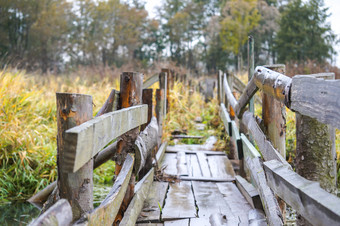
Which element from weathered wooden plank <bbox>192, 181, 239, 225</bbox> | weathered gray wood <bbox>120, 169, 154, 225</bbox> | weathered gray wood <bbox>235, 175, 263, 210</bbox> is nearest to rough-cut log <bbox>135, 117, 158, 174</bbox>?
weathered gray wood <bbox>120, 169, 154, 225</bbox>

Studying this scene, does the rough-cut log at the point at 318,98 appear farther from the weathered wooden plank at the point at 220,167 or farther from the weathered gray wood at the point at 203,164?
the weathered gray wood at the point at 203,164

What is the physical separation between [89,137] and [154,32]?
114 feet

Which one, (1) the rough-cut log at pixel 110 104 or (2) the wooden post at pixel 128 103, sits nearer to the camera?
(1) the rough-cut log at pixel 110 104

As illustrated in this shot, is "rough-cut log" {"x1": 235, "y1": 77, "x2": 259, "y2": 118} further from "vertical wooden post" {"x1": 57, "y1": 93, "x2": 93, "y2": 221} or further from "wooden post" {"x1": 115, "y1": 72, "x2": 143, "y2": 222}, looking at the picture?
"vertical wooden post" {"x1": 57, "y1": 93, "x2": 93, "y2": 221}

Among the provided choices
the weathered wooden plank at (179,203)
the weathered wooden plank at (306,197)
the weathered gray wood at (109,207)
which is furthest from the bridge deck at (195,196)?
the weathered wooden plank at (306,197)

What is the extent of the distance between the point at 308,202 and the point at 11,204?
12.8 feet

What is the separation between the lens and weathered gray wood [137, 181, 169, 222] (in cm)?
240

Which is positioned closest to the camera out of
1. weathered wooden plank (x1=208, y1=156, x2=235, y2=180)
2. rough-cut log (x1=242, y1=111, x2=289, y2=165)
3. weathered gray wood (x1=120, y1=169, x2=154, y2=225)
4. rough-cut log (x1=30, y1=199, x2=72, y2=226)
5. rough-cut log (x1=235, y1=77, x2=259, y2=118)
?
rough-cut log (x1=30, y1=199, x2=72, y2=226)

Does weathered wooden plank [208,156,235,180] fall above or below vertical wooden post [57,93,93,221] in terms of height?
below

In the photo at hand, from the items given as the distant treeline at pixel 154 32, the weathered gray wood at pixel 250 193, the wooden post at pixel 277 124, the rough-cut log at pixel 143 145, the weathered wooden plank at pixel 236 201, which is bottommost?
the weathered wooden plank at pixel 236 201

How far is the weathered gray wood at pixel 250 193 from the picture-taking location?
2.51 metres

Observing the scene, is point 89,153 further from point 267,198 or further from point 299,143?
point 267,198

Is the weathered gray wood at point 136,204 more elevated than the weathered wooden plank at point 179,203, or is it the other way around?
the weathered gray wood at point 136,204

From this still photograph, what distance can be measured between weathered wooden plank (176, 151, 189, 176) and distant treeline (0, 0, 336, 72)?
1535 centimetres
